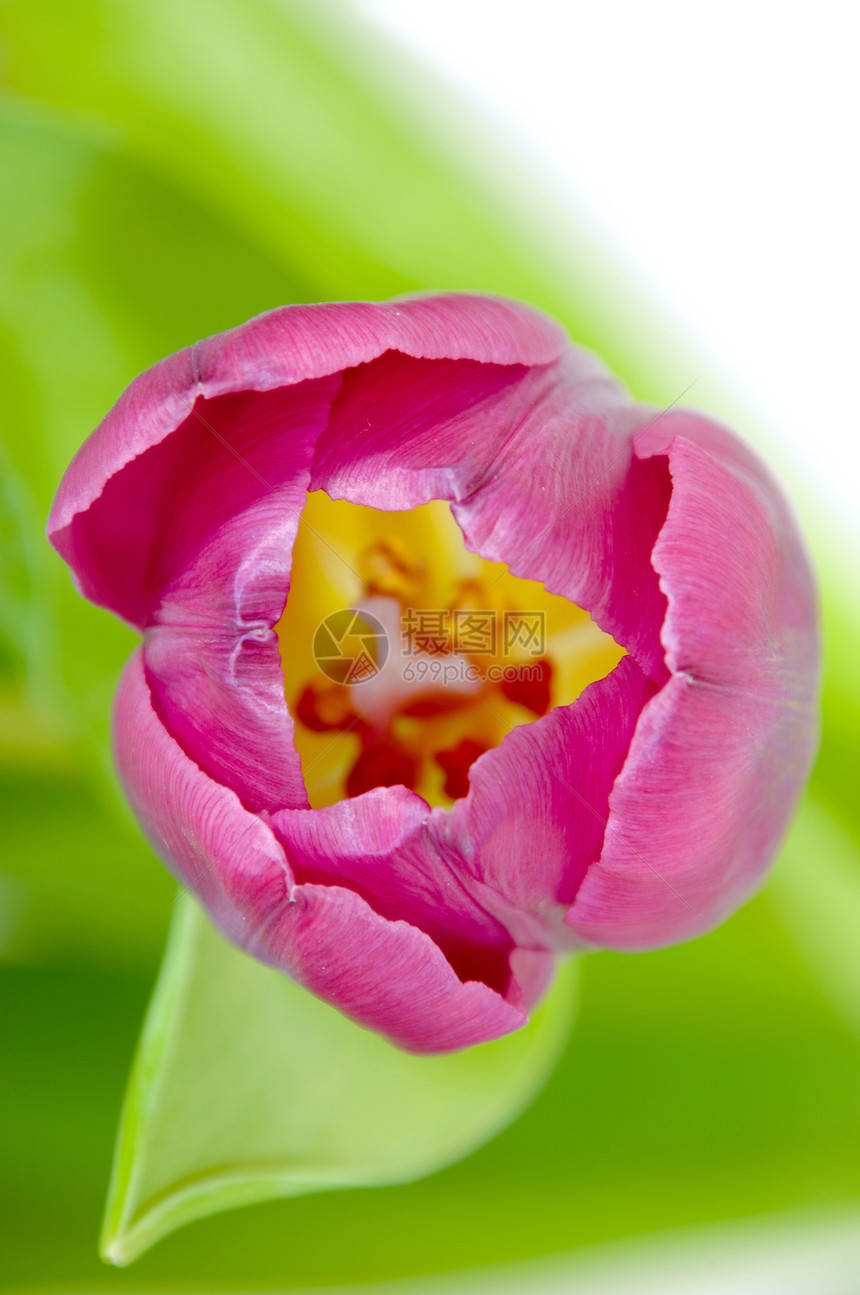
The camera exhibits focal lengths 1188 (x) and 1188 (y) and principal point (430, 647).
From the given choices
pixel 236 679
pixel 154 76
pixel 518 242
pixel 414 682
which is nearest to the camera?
pixel 236 679

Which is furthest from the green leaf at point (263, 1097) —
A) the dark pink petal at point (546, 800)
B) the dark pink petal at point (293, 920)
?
the dark pink petal at point (546, 800)

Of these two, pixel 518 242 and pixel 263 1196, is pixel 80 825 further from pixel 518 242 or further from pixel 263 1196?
pixel 518 242

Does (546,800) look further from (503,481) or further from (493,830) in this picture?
(503,481)

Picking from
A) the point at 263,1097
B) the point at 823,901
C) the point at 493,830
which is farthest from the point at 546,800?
the point at 823,901

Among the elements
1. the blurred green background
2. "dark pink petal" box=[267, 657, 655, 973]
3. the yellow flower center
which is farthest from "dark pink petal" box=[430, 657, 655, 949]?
the blurred green background

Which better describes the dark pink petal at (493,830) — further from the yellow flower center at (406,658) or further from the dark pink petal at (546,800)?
the yellow flower center at (406,658)

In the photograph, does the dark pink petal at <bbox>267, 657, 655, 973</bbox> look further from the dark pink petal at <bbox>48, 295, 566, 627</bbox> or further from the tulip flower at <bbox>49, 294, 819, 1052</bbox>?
the dark pink petal at <bbox>48, 295, 566, 627</bbox>

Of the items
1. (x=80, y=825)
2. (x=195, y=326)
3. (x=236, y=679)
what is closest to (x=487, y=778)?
(x=236, y=679)
